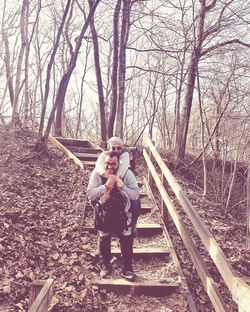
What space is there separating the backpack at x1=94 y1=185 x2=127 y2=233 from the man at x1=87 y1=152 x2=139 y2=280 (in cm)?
1

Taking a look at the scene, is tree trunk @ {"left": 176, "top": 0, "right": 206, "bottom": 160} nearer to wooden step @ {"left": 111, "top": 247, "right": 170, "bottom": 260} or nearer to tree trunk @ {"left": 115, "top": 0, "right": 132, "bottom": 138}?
tree trunk @ {"left": 115, "top": 0, "right": 132, "bottom": 138}

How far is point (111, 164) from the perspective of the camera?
4656 millimetres

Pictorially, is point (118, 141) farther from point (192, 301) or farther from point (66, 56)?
point (66, 56)

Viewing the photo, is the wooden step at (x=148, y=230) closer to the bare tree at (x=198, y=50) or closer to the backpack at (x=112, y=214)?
the backpack at (x=112, y=214)

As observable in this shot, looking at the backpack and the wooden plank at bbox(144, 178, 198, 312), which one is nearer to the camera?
the wooden plank at bbox(144, 178, 198, 312)

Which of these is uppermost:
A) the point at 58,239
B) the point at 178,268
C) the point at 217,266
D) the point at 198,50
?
the point at 198,50

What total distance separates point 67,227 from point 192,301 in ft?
8.60

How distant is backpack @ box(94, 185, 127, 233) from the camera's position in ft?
15.0

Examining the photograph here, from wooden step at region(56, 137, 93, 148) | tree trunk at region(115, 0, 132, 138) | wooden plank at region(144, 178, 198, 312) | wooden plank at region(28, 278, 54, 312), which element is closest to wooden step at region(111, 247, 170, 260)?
wooden plank at region(144, 178, 198, 312)

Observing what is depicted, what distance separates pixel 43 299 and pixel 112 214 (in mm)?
2242

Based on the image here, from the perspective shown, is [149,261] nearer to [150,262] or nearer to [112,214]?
[150,262]

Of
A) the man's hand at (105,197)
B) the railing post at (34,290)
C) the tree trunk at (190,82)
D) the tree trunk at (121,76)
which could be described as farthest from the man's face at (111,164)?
the tree trunk at (190,82)

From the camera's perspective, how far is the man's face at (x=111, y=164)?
4.64 meters

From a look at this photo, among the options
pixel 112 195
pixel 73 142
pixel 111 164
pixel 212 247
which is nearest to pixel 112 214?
pixel 112 195
